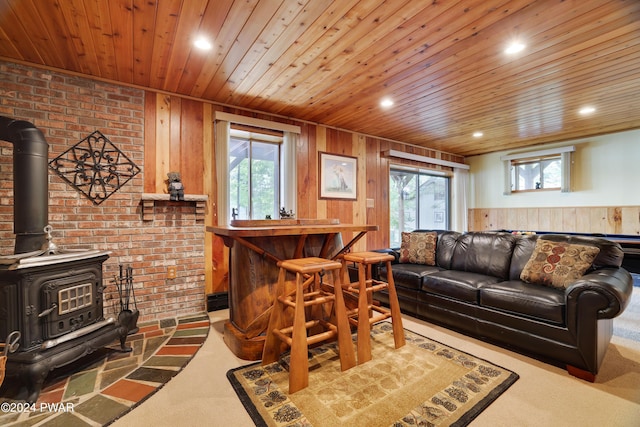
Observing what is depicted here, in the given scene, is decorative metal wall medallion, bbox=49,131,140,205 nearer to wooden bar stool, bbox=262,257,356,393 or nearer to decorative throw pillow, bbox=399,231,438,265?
wooden bar stool, bbox=262,257,356,393

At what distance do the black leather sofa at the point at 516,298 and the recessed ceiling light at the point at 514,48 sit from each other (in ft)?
5.54

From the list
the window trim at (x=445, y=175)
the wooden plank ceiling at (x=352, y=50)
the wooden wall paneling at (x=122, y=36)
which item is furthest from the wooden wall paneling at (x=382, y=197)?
the wooden wall paneling at (x=122, y=36)

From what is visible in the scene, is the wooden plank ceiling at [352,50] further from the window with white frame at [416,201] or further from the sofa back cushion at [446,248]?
the window with white frame at [416,201]

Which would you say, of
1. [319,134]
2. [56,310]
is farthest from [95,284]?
[319,134]

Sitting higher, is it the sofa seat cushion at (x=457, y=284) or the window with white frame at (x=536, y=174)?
the window with white frame at (x=536, y=174)

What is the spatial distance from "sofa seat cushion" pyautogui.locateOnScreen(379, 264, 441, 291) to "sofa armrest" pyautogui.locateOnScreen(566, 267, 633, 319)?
1.21 meters

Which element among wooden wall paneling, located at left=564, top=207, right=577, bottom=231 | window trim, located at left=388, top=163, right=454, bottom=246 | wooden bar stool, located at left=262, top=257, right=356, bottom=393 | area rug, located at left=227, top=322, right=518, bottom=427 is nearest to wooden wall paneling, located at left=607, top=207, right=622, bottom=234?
wooden wall paneling, located at left=564, top=207, right=577, bottom=231

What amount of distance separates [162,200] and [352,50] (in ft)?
7.77

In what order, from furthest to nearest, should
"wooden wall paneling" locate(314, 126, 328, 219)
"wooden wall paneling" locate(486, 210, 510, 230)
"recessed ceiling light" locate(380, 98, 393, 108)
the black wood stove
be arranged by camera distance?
"wooden wall paneling" locate(486, 210, 510, 230)
"wooden wall paneling" locate(314, 126, 328, 219)
"recessed ceiling light" locate(380, 98, 393, 108)
the black wood stove


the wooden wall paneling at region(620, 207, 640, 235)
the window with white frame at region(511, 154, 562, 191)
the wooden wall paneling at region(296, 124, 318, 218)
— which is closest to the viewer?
the wooden wall paneling at region(296, 124, 318, 218)

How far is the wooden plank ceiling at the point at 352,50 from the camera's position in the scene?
1.88m

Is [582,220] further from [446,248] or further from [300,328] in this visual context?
[300,328]

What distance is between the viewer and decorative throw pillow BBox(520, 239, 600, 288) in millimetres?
2338

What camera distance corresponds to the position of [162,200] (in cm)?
304
